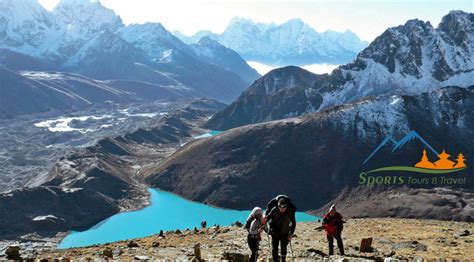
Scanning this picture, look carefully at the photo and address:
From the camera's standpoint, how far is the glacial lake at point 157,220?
371 feet

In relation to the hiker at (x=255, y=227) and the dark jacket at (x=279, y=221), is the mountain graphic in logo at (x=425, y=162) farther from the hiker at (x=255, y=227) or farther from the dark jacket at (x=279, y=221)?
the hiker at (x=255, y=227)

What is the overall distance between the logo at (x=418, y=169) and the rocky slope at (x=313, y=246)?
318 feet

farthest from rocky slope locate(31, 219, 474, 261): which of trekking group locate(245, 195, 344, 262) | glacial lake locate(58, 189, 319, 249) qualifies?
glacial lake locate(58, 189, 319, 249)

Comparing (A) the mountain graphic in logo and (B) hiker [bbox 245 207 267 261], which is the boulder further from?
(A) the mountain graphic in logo

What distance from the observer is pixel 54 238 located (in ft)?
356

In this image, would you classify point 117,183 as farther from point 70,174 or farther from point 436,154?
point 436,154

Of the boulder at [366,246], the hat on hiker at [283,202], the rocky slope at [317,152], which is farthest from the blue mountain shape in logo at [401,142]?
the hat on hiker at [283,202]

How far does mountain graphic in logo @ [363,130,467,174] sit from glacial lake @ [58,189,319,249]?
1375 inches

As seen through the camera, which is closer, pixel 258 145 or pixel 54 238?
pixel 54 238

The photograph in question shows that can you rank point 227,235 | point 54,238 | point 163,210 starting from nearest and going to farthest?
point 227,235
point 54,238
point 163,210

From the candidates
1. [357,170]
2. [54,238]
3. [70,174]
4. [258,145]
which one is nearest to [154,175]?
[70,174]

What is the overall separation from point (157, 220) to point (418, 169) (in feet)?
250

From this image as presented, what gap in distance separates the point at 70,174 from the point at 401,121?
4416 inches

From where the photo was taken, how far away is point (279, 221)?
19.7m
